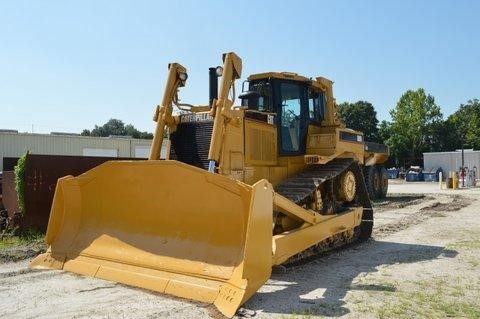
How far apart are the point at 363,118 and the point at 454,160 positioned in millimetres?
23013

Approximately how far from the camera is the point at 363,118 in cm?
6538

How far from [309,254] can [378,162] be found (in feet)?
47.9

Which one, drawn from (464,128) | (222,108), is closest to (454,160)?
(464,128)

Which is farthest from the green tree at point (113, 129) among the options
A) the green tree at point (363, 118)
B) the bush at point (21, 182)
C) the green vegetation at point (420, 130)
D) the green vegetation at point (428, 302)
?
the green vegetation at point (428, 302)

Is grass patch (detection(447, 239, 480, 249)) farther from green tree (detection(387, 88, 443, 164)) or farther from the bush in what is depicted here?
green tree (detection(387, 88, 443, 164))

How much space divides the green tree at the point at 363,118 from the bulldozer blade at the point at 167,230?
198 ft

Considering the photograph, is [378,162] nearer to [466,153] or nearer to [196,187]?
[196,187]

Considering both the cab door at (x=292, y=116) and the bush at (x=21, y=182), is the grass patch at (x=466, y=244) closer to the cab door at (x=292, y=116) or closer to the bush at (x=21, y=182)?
the cab door at (x=292, y=116)

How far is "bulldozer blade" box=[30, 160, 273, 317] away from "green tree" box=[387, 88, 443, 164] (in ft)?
179

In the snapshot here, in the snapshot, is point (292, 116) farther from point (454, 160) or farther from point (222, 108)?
point (454, 160)

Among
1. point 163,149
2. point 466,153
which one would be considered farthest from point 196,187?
point 466,153

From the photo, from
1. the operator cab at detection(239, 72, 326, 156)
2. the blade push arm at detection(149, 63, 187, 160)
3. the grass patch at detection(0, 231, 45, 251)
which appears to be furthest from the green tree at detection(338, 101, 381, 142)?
the blade push arm at detection(149, 63, 187, 160)

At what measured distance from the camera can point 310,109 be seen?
904cm

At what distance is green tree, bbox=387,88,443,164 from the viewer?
2274 inches
